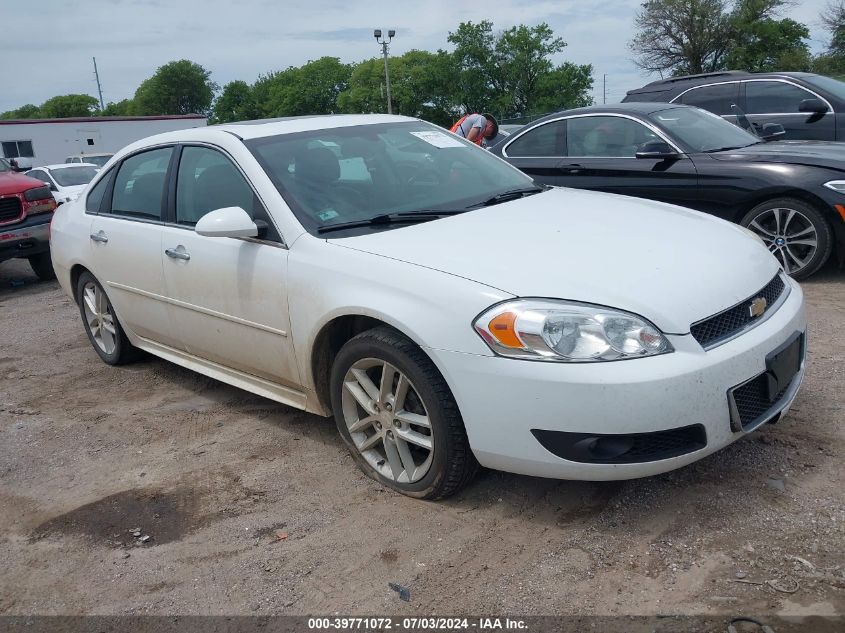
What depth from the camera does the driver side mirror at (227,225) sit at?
3.65 m

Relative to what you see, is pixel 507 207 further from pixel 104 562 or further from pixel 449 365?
pixel 104 562

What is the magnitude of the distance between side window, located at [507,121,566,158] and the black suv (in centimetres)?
213

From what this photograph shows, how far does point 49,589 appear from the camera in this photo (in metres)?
2.99

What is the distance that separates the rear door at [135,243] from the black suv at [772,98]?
19.8 feet

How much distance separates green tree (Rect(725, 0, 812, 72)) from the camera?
172 ft

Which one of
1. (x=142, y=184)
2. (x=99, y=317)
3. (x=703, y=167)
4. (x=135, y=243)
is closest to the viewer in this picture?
(x=135, y=243)

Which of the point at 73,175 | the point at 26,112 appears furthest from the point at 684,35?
the point at 26,112

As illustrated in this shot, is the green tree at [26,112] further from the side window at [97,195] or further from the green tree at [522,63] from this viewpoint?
the side window at [97,195]

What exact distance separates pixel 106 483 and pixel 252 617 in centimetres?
152

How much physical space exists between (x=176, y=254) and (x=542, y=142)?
4.43 metres

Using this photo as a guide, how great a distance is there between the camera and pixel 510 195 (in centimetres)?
418

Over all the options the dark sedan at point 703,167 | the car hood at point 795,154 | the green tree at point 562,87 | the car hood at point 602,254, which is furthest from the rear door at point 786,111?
the green tree at point 562,87

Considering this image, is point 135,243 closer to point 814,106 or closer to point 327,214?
point 327,214

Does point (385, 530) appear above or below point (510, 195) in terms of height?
below
